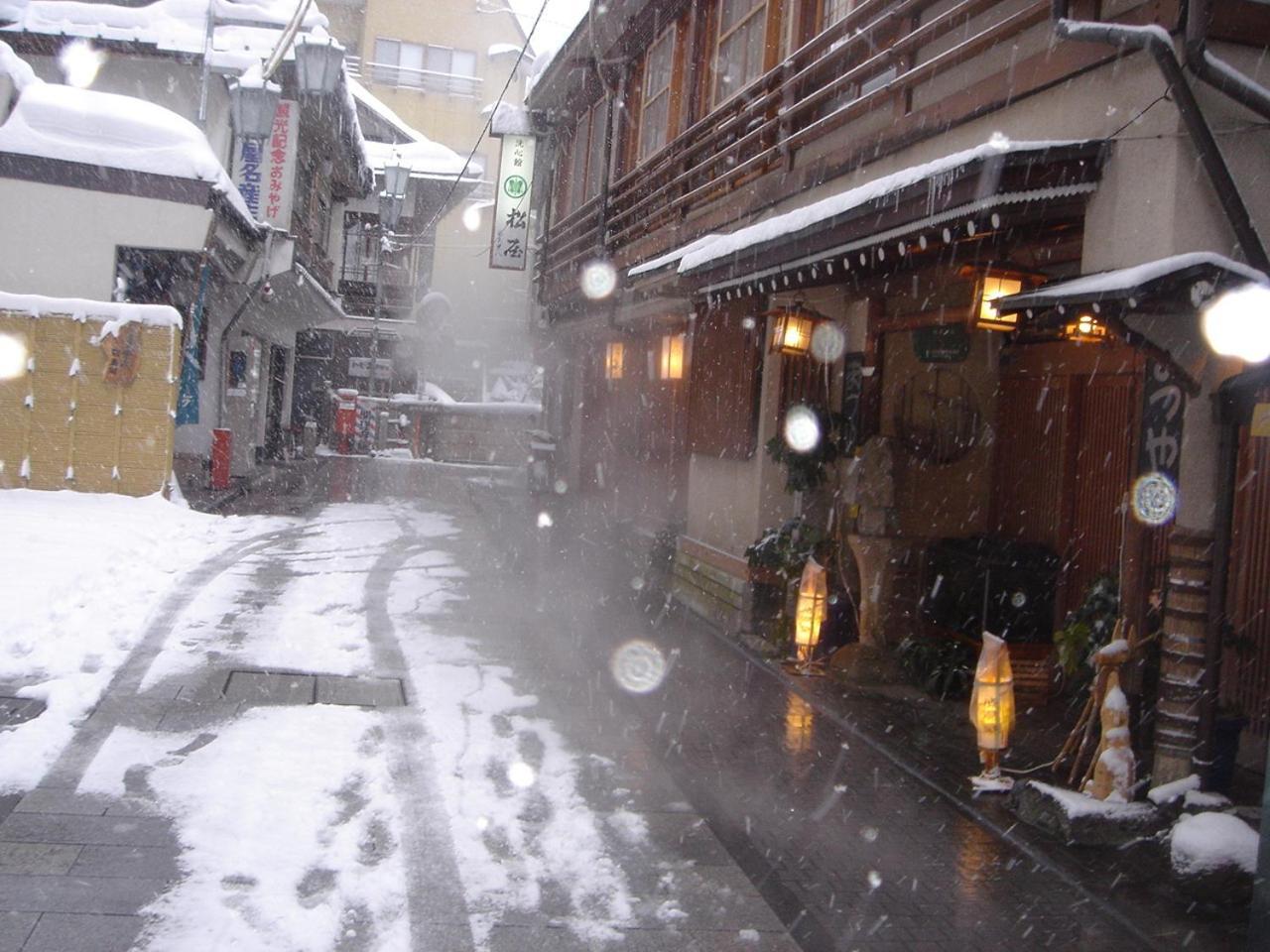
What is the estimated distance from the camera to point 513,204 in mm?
23062

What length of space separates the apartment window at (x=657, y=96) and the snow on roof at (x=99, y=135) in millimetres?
6612

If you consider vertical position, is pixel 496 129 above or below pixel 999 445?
above

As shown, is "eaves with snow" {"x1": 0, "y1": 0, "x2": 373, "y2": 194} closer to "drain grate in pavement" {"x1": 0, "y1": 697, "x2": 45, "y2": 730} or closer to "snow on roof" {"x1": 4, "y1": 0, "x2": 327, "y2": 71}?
"snow on roof" {"x1": 4, "y1": 0, "x2": 327, "y2": 71}

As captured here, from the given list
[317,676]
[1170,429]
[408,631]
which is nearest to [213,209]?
[408,631]

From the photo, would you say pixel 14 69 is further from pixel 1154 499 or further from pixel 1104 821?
pixel 1104 821

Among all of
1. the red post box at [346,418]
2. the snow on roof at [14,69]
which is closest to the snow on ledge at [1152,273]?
the snow on roof at [14,69]

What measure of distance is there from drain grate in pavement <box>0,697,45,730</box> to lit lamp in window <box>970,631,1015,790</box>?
5705 mm

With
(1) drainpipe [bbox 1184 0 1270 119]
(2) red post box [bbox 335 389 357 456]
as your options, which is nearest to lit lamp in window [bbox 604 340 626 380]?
(1) drainpipe [bbox 1184 0 1270 119]

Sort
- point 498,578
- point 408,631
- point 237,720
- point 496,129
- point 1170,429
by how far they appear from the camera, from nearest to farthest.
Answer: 1. point 1170,429
2. point 237,720
3. point 408,631
4. point 498,578
5. point 496,129

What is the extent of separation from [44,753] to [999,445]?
8027 mm

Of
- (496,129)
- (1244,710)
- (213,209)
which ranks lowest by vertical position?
(1244,710)

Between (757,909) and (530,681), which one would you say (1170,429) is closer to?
(757,909)

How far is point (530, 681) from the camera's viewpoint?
8586 millimetres

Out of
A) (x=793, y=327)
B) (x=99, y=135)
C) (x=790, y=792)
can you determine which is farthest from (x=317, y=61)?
(x=790, y=792)
